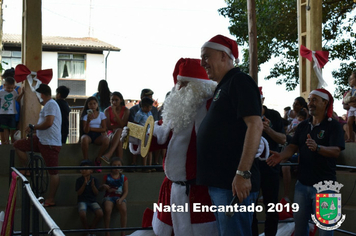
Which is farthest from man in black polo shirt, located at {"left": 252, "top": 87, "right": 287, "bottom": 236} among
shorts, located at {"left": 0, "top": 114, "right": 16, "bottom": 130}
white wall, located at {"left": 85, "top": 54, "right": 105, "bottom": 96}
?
white wall, located at {"left": 85, "top": 54, "right": 105, "bottom": 96}

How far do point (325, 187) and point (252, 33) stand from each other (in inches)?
318

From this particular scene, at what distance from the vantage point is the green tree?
15398mm

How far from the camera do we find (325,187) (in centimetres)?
403

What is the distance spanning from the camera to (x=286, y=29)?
15727 mm

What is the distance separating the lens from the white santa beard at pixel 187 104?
3.15m

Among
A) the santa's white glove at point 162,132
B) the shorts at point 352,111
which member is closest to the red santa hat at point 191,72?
the santa's white glove at point 162,132

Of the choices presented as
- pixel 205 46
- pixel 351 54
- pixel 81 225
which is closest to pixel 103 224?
pixel 81 225

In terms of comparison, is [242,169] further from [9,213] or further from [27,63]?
[27,63]

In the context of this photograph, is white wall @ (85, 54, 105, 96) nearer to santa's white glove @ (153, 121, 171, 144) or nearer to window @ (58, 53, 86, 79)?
window @ (58, 53, 86, 79)

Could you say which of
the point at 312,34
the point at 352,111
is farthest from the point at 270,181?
the point at 312,34

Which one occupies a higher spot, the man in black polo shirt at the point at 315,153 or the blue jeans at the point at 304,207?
the man in black polo shirt at the point at 315,153

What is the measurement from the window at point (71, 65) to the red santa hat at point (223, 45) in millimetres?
26205

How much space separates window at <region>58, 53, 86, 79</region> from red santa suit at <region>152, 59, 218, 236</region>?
84.8ft

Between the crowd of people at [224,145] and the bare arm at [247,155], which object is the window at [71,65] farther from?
the bare arm at [247,155]
